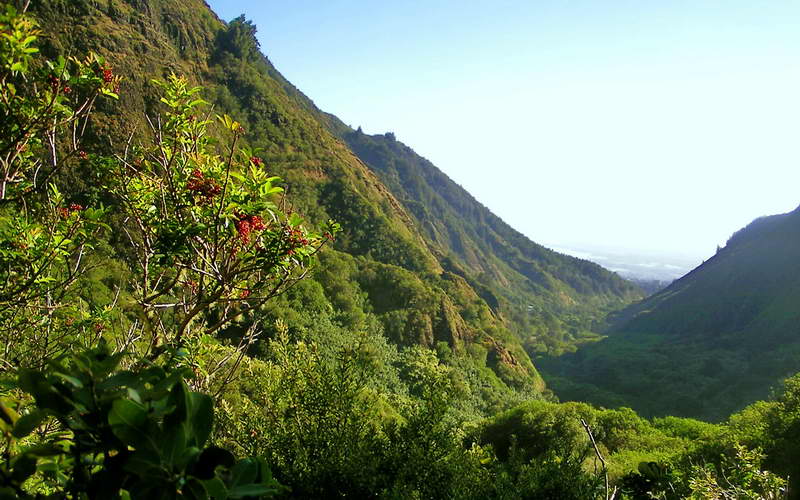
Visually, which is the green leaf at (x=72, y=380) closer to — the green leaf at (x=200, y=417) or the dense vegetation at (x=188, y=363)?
the dense vegetation at (x=188, y=363)

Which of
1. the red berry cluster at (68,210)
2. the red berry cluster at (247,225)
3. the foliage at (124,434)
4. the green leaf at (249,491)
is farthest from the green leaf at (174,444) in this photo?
the red berry cluster at (68,210)

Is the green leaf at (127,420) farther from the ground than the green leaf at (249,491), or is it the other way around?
the green leaf at (127,420)

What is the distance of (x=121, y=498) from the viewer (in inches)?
42.1

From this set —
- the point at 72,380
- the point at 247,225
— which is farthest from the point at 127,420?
the point at 247,225

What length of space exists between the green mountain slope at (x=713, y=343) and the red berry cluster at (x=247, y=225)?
283 ft

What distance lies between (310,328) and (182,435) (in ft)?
177

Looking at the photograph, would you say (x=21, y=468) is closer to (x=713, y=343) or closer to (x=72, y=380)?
(x=72, y=380)

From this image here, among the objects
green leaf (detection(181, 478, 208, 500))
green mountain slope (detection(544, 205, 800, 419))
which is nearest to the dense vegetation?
green leaf (detection(181, 478, 208, 500))

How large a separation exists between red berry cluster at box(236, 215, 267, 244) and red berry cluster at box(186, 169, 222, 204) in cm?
30

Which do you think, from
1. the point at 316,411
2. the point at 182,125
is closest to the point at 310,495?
the point at 316,411

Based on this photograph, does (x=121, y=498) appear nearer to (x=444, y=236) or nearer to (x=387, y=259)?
(x=387, y=259)

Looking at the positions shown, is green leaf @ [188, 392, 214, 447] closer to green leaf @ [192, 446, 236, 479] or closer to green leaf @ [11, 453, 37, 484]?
green leaf @ [192, 446, 236, 479]

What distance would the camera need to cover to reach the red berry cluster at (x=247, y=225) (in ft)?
10.7

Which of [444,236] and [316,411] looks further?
[444,236]
